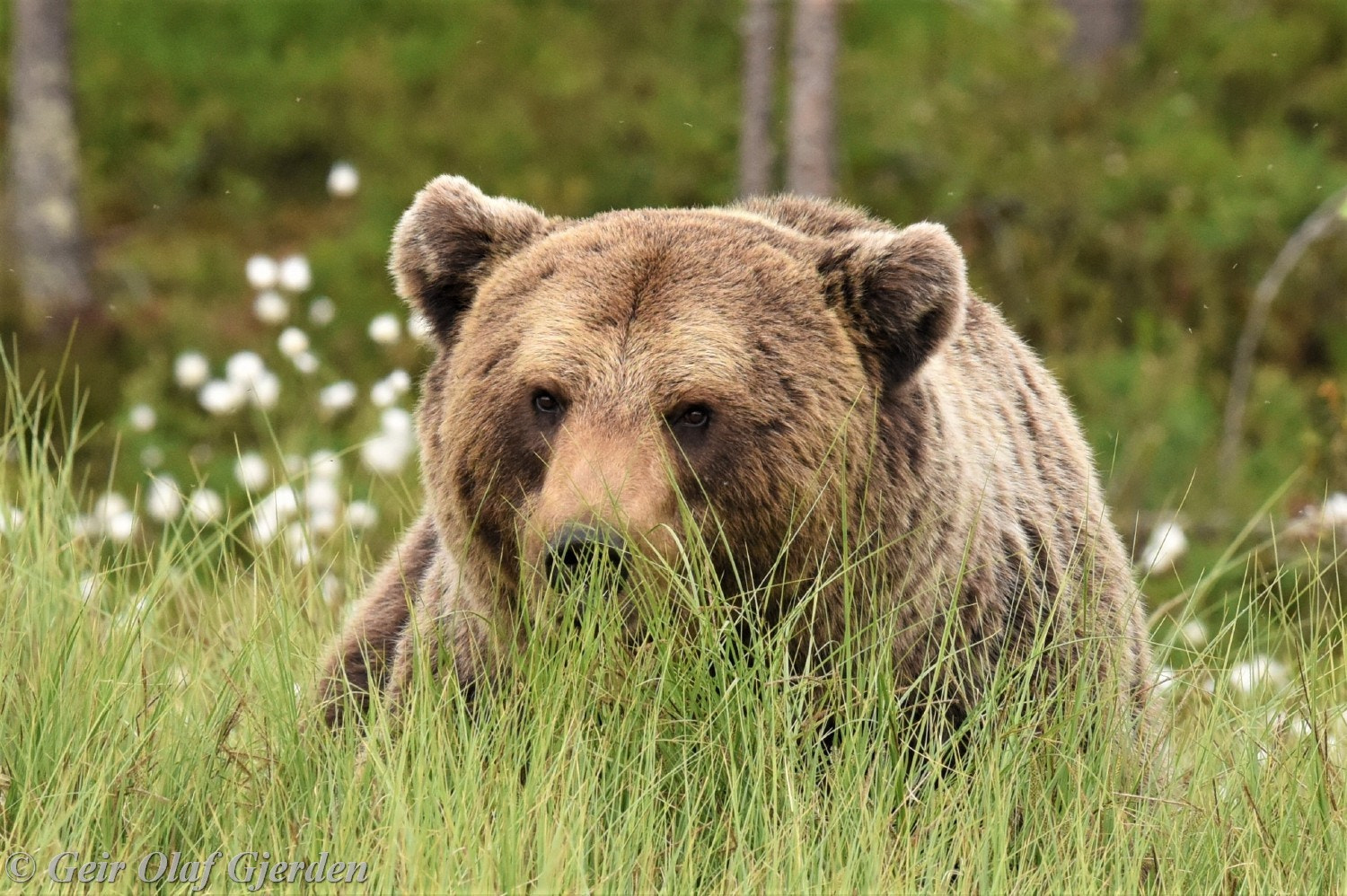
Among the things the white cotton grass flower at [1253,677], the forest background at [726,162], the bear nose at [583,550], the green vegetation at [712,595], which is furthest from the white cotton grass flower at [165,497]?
the forest background at [726,162]

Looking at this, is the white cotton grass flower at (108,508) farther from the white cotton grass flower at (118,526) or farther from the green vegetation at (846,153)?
the green vegetation at (846,153)

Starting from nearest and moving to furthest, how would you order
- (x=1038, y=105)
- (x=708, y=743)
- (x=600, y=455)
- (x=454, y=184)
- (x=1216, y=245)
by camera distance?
(x=708, y=743) < (x=600, y=455) < (x=454, y=184) < (x=1216, y=245) < (x=1038, y=105)

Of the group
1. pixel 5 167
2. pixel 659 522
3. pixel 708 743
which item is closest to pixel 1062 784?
pixel 708 743

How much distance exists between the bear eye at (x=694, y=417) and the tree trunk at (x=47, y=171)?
7.97 meters

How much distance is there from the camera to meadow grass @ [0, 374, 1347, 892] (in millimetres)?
3002

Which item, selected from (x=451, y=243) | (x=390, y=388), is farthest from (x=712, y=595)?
(x=390, y=388)

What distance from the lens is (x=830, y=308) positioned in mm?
3812

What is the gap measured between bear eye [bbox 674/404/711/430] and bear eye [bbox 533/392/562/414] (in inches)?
9.7

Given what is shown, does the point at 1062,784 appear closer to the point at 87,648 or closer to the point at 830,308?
the point at 830,308

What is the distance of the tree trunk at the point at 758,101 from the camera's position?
9953 millimetres

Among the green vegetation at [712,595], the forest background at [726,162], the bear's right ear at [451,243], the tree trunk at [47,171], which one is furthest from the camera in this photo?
the tree trunk at [47,171]

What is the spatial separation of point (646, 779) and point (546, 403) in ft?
2.77

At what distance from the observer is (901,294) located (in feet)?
12.4

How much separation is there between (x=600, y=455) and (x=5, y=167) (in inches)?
412
